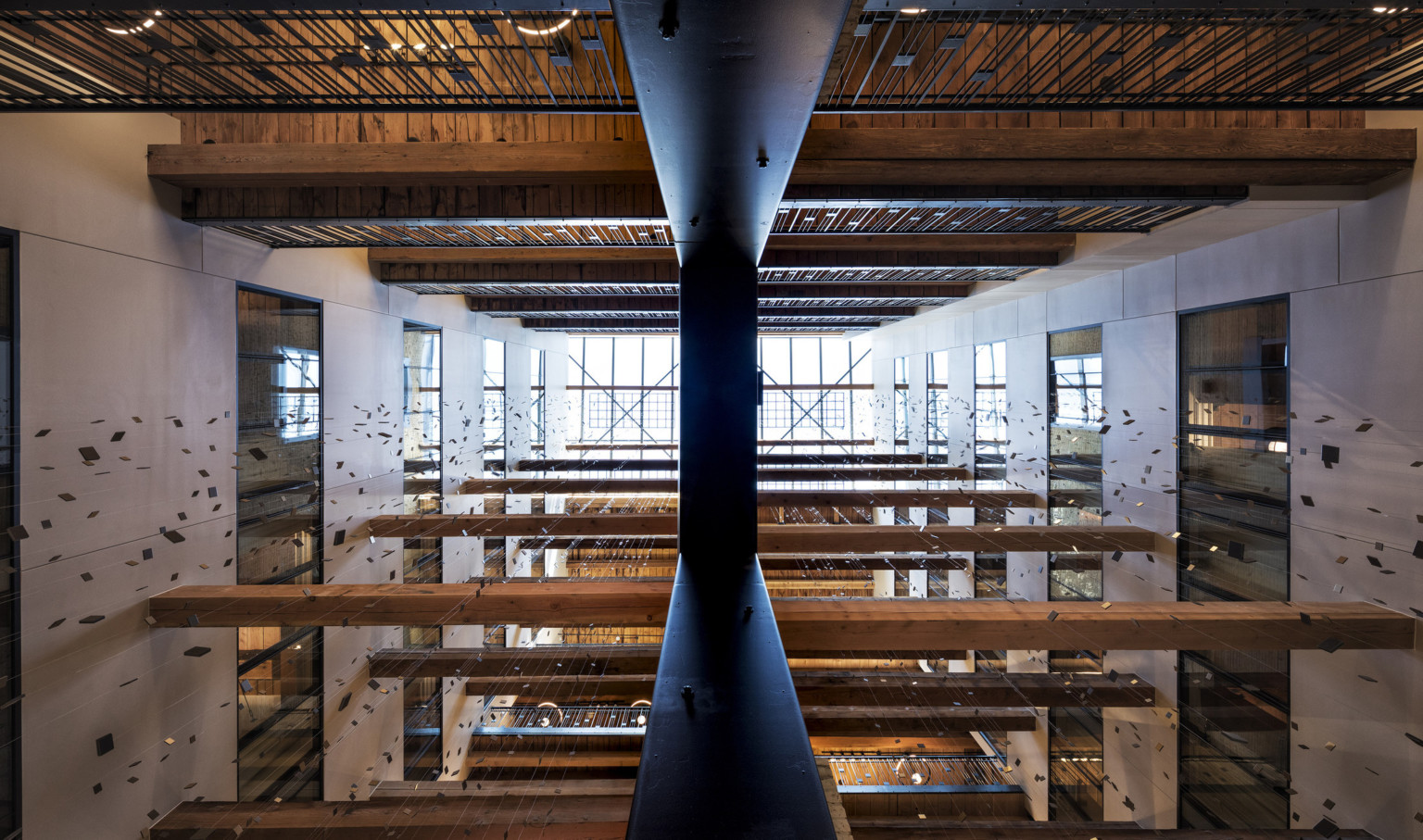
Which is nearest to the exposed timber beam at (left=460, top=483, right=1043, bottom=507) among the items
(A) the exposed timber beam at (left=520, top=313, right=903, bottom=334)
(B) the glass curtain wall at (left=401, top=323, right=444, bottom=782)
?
(B) the glass curtain wall at (left=401, top=323, right=444, bottom=782)

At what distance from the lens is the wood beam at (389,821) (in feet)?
10.2

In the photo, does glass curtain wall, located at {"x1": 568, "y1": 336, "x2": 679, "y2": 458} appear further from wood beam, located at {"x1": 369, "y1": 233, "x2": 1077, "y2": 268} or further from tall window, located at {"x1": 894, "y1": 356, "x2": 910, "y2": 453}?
wood beam, located at {"x1": 369, "y1": 233, "x2": 1077, "y2": 268}

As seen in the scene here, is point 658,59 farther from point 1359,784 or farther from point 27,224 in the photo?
point 1359,784

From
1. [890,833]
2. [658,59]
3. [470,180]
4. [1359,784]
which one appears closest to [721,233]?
[658,59]

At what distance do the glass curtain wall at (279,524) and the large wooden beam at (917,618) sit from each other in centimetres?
91

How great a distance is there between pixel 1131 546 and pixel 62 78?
20.3 ft

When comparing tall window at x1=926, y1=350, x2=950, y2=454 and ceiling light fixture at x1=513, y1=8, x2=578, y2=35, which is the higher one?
ceiling light fixture at x1=513, y1=8, x2=578, y2=35

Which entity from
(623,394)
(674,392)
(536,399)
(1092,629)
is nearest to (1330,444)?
(1092,629)

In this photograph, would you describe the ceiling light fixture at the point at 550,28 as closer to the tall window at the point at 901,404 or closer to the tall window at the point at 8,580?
the tall window at the point at 8,580

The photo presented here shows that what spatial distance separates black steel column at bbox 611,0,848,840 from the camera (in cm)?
63

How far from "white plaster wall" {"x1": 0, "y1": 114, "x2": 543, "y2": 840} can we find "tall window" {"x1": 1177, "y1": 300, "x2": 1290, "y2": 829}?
5.95 meters

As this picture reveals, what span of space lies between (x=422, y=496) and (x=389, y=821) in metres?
3.23

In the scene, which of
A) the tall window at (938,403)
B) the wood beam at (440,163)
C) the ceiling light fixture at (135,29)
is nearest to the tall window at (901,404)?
the tall window at (938,403)

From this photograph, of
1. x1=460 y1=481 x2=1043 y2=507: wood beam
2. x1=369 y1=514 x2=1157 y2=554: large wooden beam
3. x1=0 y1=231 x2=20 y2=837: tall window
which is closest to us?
x1=0 y1=231 x2=20 y2=837: tall window
